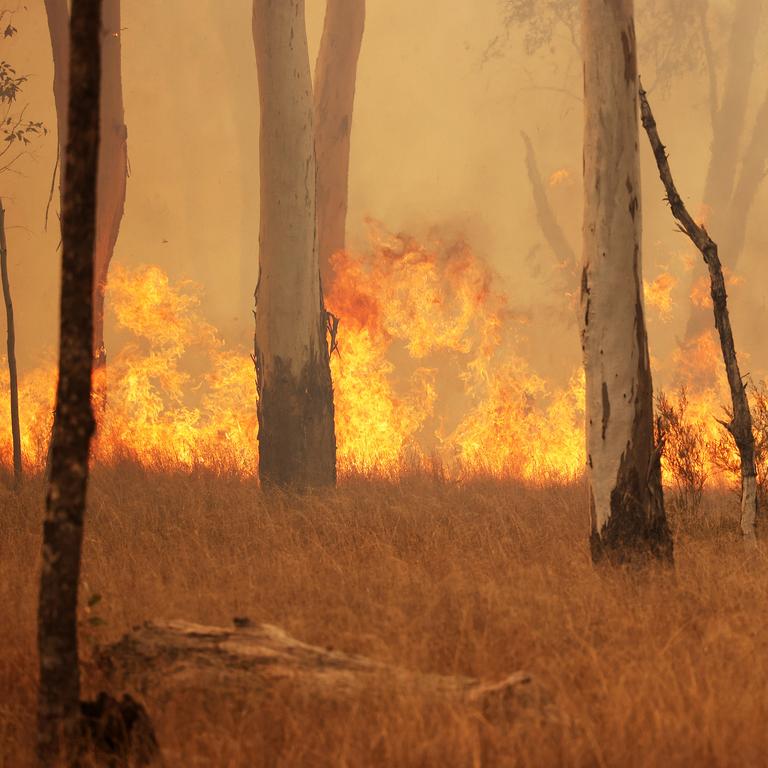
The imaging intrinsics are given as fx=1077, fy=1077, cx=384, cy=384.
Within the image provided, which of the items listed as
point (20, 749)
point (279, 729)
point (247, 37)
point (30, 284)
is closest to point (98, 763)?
point (20, 749)

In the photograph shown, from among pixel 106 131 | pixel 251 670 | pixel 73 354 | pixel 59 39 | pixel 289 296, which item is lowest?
pixel 251 670

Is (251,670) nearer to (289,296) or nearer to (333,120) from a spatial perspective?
(289,296)

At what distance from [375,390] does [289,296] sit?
4551mm

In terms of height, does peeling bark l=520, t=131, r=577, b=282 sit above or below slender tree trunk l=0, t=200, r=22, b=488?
above

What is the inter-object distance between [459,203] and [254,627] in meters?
28.8

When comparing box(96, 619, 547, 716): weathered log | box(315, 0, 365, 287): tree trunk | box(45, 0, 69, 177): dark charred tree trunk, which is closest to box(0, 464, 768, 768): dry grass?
box(96, 619, 547, 716): weathered log

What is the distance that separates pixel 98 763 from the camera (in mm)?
4148

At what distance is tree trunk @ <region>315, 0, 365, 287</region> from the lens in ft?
51.4

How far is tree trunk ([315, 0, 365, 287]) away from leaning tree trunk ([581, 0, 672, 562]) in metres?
8.11

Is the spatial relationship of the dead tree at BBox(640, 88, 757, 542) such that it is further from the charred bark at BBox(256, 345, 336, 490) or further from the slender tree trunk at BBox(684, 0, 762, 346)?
the slender tree trunk at BBox(684, 0, 762, 346)

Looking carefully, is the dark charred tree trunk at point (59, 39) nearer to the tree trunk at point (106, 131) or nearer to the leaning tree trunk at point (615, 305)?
the tree trunk at point (106, 131)

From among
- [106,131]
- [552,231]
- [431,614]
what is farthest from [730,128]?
[431,614]

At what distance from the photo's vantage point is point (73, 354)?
4047 mm

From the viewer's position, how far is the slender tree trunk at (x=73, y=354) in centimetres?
404
